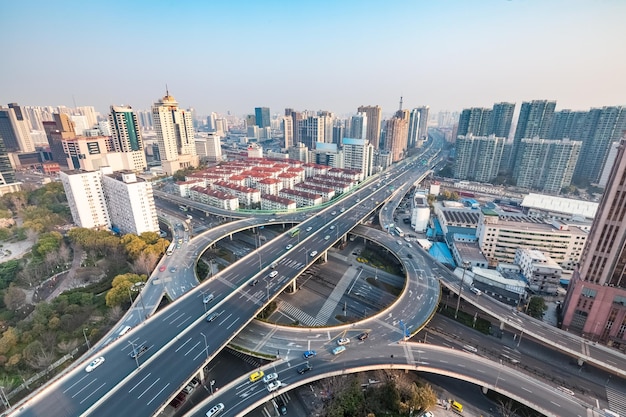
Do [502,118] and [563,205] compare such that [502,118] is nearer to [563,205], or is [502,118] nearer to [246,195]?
[563,205]

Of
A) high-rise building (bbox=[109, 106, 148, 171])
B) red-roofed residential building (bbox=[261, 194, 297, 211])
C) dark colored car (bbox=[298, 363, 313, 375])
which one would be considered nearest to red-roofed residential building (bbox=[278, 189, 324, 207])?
red-roofed residential building (bbox=[261, 194, 297, 211])

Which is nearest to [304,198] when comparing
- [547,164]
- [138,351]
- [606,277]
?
[138,351]

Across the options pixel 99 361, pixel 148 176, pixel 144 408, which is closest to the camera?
pixel 144 408

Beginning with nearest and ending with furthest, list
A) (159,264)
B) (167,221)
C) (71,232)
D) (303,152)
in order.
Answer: (159,264), (71,232), (167,221), (303,152)

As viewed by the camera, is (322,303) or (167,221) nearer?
(322,303)

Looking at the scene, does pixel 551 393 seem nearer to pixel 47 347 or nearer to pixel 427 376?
pixel 427 376

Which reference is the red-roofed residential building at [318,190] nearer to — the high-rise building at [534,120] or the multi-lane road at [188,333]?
the multi-lane road at [188,333]

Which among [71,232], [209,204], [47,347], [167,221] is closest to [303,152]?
[209,204]

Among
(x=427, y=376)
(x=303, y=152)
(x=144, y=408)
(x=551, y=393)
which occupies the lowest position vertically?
(x=427, y=376)
